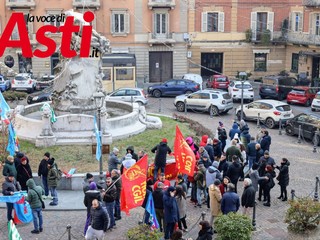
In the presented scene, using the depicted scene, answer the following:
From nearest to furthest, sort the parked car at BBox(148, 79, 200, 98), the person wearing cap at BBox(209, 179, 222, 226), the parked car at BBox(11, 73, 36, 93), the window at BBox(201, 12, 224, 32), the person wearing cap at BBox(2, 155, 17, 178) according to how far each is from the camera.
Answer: the person wearing cap at BBox(209, 179, 222, 226) < the person wearing cap at BBox(2, 155, 17, 178) < the parked car at BBox(148, 79, 200, 98) < the parked car at BBox(11, 73, 36, 93) < the window at BBox(201, 12, 224, 32)

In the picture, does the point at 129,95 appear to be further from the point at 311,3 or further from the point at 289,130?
the point at 311,3

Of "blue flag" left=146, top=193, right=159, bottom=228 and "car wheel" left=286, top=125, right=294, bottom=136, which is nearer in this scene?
"blue flag" left=146, top=193, right=159, bottom=228

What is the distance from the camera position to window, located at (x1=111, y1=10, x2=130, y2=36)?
4447cm

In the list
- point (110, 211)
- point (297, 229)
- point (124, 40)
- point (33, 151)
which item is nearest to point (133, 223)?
point (110, 211)

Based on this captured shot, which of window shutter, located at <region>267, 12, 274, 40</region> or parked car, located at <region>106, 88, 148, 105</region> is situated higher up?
window shutter, located at <region>267, 12, 274, 40</region>

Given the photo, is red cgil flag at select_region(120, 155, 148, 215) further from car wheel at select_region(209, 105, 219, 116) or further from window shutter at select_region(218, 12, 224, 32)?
window shutter at select_region(218, 12, 224, 32)

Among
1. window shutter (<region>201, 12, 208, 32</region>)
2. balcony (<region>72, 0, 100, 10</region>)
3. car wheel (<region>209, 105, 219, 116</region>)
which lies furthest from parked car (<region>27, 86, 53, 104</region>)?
window shutter (<region>201, 12, 208, 32</region>)

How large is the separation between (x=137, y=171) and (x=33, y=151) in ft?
25.3

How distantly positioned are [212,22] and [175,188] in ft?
108

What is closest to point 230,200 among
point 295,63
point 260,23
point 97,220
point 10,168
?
point 97,220

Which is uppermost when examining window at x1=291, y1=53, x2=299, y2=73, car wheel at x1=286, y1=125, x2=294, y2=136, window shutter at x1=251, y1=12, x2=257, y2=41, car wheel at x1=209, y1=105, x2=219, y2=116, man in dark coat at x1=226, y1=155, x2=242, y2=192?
window shutter at x1=251, y1=12, x2=257, y2=41

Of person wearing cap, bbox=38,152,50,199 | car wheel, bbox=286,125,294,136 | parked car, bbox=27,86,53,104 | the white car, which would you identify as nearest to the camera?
person wearing cap, bbox=38,152,50,199

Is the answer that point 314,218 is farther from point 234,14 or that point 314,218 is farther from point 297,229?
point 234,14

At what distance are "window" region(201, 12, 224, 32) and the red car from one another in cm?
1179
